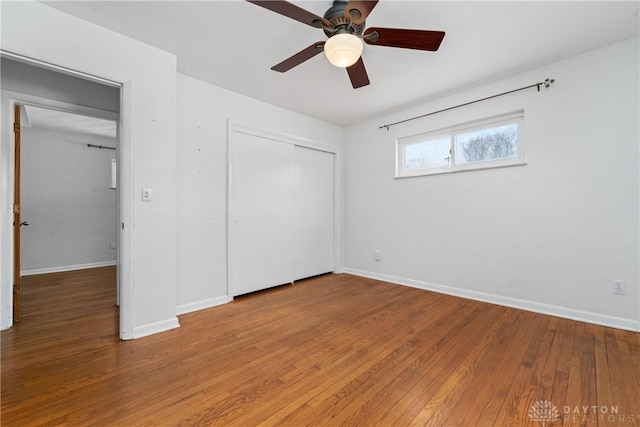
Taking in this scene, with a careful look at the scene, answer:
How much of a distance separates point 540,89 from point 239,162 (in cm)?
336

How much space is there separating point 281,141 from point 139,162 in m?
1.86

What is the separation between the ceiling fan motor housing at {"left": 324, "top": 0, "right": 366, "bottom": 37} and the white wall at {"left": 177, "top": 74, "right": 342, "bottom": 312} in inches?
71.4

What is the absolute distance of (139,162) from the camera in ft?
7.50

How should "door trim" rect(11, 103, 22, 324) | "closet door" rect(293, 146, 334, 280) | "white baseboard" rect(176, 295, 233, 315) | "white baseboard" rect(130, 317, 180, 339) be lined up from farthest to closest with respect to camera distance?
"closet door" rect(293, 146, 334, 280) → "white baseboard" rect(176, 295, 233, 315) → "door trim" rect(11, 103, 22, 324) → "white baseboard" rect(130, 317, 180, 339)

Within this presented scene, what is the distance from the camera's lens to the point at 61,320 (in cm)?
255

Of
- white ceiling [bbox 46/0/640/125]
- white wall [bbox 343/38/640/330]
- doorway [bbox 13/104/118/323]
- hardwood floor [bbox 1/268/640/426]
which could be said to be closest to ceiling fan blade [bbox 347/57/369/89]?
white ceiling [bbox 46/0/640/125]

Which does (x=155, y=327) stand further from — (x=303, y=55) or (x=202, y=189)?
(x=303, y=55)

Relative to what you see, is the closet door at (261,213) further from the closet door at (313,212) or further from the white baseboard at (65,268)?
the white baseboard at (65,268)

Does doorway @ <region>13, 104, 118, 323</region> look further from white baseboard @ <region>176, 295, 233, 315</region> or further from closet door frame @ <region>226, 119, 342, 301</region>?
white baseboard @ <region>176, 295, 233, 315</region>

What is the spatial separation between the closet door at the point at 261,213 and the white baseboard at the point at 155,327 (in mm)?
836

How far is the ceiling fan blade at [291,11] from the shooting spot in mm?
1414

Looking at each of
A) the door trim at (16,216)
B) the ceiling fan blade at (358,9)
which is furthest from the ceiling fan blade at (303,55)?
the door trim at (16,216)

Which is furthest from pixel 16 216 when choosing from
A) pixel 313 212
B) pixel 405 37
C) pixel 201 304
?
pixel 405 37

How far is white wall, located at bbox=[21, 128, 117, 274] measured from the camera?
4.43 metres
